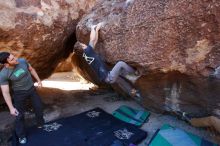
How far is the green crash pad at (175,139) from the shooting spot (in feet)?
14.6

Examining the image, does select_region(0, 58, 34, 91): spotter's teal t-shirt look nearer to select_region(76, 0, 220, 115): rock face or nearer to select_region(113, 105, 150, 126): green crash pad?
select_region(76, 0, 220, 115): rock face

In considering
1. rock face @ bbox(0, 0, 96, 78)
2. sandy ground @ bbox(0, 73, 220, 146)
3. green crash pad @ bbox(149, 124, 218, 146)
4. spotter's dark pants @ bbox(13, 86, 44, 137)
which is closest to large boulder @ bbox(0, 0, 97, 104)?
rock face @ bbox(0, 0, 96, 78)

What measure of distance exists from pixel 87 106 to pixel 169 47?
253 centimetres

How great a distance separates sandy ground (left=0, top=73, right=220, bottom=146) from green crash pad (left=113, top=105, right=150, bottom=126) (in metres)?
0.11

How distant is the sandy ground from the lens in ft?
16.5

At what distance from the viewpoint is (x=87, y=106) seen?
20.3 feet

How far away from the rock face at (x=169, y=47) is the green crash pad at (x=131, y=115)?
0.25 meters

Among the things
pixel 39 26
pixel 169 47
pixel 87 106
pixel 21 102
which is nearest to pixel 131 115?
pixel 87 106

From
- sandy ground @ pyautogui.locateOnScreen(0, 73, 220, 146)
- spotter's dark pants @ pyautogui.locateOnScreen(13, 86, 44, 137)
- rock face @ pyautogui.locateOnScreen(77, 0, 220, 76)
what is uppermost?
rock face @ pyautogui.locateOnScreen(77, 0, 220, 76)

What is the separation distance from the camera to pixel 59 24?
588 centimetres

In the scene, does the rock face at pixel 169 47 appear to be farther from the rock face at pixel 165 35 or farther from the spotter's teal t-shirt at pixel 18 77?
the spotter's teal t-shirt at pixel 18 77

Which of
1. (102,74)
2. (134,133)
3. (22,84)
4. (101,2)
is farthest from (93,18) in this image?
(134,133)

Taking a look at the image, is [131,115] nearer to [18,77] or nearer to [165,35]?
[165,35]

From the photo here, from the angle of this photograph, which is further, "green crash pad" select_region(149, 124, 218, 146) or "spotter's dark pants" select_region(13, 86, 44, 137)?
"spotter's dark pants" select_region(13, 86, 44, 137)
